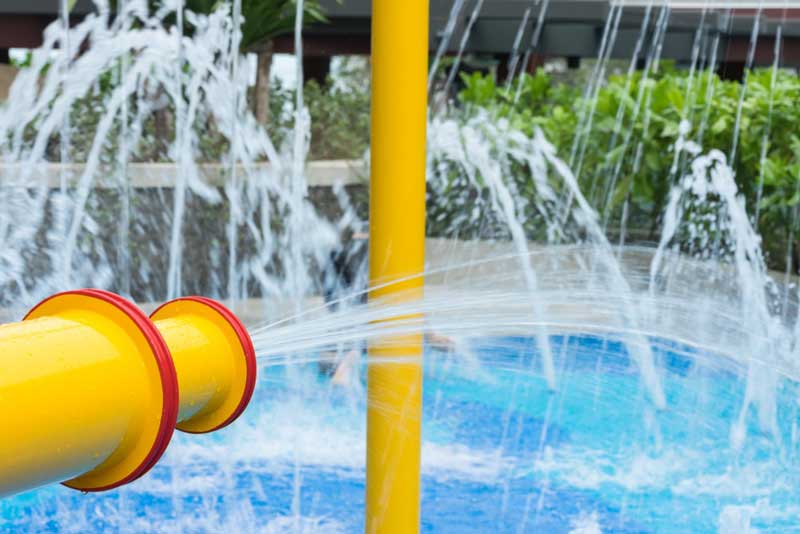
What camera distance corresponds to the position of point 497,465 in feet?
14.3

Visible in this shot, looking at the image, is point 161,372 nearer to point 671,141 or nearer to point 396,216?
point 396,216

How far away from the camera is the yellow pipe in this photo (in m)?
1.23

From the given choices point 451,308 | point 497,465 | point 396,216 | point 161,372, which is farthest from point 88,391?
point 497,465

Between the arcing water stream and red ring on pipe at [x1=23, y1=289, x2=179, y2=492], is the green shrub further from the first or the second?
red ring on pipe at [x1=23, y1=289, x2=179, y2=492]

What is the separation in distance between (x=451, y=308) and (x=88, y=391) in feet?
4.32

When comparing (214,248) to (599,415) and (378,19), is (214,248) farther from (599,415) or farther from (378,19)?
(378,19)

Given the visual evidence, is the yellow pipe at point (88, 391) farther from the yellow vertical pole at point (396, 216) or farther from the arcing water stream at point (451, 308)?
the arcing water stream at point (451, 308)

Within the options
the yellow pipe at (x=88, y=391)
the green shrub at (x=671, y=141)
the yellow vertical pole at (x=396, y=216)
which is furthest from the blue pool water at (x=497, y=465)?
the yellow pipe at (x=88, y=391)

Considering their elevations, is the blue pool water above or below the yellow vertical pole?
below

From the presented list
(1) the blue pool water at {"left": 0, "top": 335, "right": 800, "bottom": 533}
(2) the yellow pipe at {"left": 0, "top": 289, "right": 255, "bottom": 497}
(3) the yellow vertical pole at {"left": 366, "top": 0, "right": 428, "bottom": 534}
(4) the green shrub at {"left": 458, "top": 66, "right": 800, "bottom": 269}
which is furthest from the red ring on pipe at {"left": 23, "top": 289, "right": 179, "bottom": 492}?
(4) the green shrub at {"left": 458, "top": 66, "right": 800, "bottom": 269}

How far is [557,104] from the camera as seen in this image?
9.59m

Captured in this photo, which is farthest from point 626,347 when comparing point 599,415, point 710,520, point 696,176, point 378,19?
point 378,19

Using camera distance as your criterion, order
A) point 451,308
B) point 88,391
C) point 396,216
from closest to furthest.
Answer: point 88,391, point 396,216, point 451,308

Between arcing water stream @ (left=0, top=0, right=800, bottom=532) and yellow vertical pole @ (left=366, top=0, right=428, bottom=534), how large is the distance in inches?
3.7
